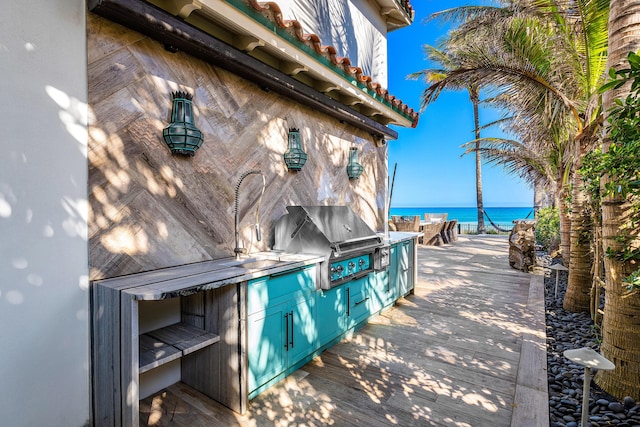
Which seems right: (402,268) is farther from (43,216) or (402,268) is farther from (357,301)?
(43,216)

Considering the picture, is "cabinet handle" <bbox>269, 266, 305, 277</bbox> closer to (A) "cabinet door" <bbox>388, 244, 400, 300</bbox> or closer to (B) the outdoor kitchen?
(B) the outdoor kitchen

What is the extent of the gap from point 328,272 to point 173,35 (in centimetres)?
221

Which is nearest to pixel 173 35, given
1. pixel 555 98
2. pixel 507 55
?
pixel 507 55

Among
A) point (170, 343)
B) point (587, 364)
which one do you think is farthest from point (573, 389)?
point (170, 343)

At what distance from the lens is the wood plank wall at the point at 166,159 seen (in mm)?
2041

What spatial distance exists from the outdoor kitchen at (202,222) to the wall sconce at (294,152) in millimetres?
16

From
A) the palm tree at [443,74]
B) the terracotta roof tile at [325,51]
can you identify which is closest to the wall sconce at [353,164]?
the terracotta roof tile at [325,51]

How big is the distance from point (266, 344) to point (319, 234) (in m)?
1.08

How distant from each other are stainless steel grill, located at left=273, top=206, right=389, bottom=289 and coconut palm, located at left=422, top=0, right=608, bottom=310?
2517 millimetres

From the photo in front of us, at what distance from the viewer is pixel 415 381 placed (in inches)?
104

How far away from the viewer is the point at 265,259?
9.14 feet

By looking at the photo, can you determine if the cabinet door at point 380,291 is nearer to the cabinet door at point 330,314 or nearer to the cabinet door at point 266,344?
the cabinet door at point 330,314

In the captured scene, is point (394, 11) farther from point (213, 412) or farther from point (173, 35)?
point (213, 412)

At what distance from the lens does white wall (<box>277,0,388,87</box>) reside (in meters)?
4.23
